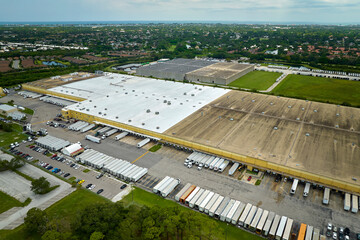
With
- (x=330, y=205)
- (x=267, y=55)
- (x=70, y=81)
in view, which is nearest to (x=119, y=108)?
(x=70, y=81)

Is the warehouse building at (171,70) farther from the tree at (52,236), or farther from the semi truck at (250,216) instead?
the tree at (52,236)

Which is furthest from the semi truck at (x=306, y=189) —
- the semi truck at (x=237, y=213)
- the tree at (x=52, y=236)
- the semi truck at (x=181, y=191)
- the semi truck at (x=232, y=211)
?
the tree at (x=52, y=236)

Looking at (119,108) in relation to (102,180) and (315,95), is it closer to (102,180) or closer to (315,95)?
(102,180)

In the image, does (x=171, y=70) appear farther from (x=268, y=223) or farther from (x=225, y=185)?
(x=268, y=223)

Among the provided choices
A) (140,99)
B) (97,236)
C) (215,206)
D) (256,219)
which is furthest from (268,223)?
(140,99)

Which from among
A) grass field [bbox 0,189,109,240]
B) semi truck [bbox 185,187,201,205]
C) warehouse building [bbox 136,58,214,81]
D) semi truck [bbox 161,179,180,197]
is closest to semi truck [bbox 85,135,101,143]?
grass field [bbox 0,189,109,240]

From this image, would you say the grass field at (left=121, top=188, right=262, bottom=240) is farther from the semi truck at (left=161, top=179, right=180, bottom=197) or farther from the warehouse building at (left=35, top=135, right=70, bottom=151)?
the warehouse building at (left=35, top=135, right=70, bottom=151)
